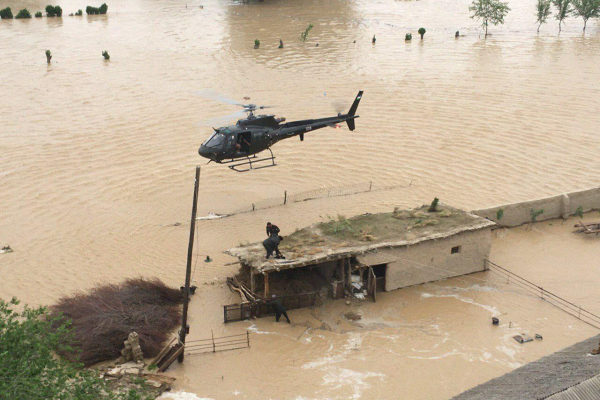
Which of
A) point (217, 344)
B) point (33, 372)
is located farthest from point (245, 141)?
point (33, 372)

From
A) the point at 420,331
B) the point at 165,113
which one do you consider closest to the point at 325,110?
the point at 165,113

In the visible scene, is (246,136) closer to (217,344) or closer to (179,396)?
(217,344)

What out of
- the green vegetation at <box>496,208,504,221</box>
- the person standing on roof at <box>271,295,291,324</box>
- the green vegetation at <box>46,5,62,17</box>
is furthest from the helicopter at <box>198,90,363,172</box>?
the green vegetation at <box>46,5,62,17</box>

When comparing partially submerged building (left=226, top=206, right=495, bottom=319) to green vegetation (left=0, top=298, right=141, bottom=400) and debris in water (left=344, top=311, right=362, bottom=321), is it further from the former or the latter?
green vegetation (left=0, top=298, right=141, bottom=400)

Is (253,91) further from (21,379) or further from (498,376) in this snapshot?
(21,379)

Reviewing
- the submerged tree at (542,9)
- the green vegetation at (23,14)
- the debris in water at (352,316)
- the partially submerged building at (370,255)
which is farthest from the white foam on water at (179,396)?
the green vegetation at (23,14)

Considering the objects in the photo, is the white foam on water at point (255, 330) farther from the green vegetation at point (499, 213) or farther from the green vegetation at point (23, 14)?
the green vegetation at point (23, 14)
